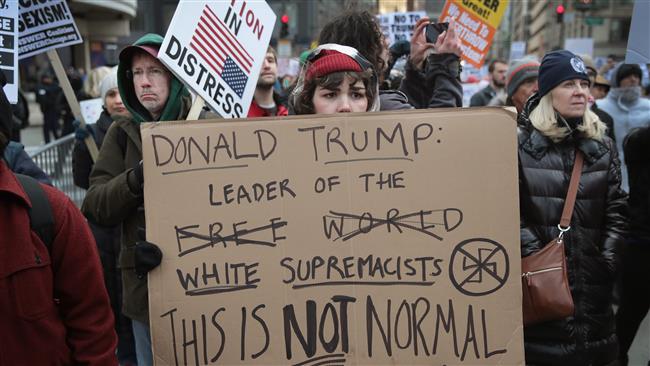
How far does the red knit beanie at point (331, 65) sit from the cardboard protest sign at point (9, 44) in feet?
4.76

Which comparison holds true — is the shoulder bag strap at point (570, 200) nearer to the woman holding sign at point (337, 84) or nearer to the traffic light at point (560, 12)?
the woman holding sign at point (337, 84)

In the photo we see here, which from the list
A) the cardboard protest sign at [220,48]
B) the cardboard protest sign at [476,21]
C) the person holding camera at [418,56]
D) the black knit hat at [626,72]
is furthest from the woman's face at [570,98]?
the black knit hat at [626,72]

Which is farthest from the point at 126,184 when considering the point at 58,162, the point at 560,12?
the point at 560,12

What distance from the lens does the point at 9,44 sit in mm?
2992

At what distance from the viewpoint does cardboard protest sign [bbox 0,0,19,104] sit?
9.61 ft

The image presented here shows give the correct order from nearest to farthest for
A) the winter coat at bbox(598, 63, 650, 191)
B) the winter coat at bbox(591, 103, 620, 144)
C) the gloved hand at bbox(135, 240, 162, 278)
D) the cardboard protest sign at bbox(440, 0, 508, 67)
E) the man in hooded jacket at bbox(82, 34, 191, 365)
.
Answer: the gloved hand at bbox(135, 240, 162, 278) → the man in hooded jacket at bbox(82, 34, 191, 365) → the winter coat at bbox(591, 103, 620, 144) → the winter coat at bbox(598, 63, 650, 191) → the cardboard protest sign at bbox(440, 0, 508, 67)

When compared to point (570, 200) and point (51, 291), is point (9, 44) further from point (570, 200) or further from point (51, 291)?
point (570, 200)

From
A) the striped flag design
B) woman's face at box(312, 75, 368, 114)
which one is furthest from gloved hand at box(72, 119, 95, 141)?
woman's face at box(312, 75, 368, 114)

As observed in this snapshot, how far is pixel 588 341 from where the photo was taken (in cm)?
263

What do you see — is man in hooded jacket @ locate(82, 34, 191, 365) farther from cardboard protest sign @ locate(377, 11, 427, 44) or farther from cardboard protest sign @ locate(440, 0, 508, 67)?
cardboard protest sign @ locate(377, 11, 427, 44)

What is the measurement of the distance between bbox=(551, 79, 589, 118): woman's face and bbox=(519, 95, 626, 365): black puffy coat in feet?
0.44

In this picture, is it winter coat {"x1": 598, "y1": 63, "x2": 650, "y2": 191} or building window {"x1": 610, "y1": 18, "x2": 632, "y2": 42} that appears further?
building window {"x1": 610, "y1": 18, "x2": 632, "y2": 42}

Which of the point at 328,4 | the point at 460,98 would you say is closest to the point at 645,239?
the point at 460,98

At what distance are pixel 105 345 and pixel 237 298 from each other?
1.29ft
